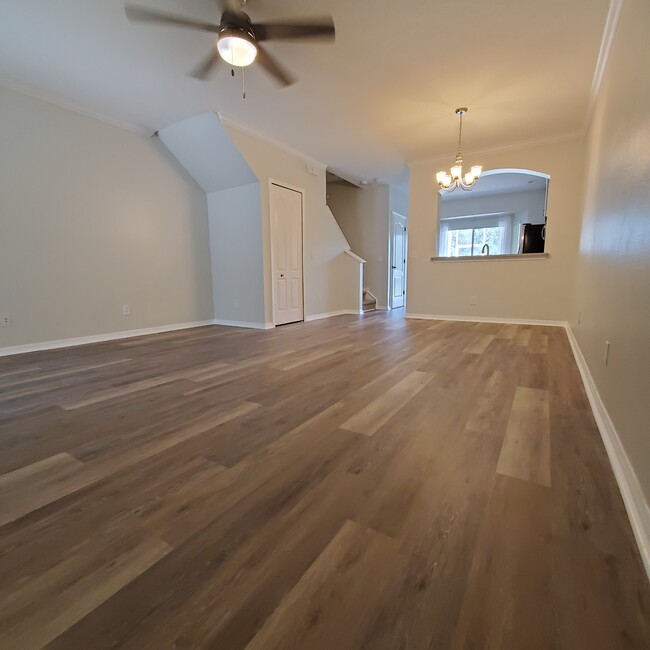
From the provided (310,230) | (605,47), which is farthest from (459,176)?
(310,230)

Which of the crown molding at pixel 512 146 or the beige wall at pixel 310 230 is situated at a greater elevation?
the crown molding at pixel 512 146

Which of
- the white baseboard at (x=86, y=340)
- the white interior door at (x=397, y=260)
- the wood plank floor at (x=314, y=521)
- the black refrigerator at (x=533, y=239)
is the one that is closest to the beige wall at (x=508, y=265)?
the black refrigerator at (x=533, y=239)

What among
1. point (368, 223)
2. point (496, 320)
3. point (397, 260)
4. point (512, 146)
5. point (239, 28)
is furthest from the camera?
point (397, 260)

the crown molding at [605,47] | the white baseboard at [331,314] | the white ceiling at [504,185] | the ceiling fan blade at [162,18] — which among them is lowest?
the white baseboard at [331,314]

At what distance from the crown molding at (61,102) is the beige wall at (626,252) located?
15.6 ft

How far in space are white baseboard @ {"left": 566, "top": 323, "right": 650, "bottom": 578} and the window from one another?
704 cm

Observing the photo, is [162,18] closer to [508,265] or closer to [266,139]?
[266,139]

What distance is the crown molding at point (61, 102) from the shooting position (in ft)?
10.3

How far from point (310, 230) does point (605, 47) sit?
392 centimetres

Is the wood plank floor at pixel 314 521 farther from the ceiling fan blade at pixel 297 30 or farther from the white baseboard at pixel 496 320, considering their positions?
the white baseboard at pixel 496 320

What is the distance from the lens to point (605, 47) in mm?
2545

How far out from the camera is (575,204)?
427cm

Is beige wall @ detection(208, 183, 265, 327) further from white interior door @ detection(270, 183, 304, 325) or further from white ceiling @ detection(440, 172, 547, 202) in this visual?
white ceiling @ detection(440, 172, 547, 202)

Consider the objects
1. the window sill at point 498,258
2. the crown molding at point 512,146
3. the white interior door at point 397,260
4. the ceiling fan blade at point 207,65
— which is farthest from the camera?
the white interior door at point 397,260
